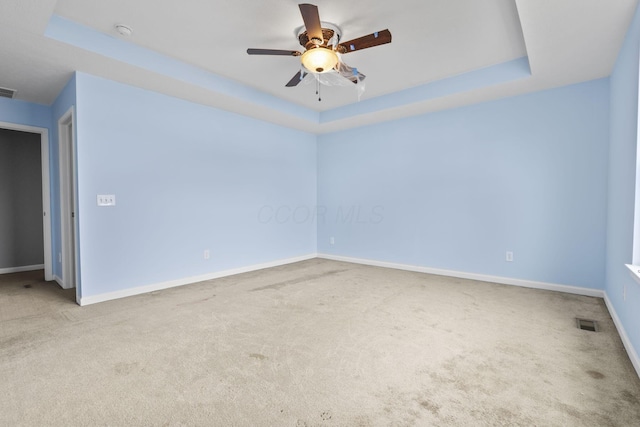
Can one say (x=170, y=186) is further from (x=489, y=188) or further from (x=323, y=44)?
(x=489, y=188)

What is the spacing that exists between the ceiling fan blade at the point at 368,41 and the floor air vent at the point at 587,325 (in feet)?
9.34

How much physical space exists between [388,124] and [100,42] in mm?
3883

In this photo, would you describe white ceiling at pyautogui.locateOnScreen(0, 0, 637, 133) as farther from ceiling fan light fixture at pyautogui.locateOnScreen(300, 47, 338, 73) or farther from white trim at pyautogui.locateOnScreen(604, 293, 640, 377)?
white trim at pyautogui.locateOnScreen(604, 293, 640, 377)

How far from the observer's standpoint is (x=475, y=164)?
4.25 m

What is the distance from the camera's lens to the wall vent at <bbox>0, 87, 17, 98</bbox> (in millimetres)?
3533

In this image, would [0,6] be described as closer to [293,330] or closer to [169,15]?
[169,15]

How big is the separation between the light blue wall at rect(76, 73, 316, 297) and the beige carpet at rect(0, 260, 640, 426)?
582mm

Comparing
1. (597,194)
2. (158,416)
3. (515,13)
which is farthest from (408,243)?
(158,416)

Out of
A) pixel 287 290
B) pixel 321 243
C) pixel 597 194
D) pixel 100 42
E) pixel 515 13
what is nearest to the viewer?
pixel 515 13

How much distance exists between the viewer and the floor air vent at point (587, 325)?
256 centimetres

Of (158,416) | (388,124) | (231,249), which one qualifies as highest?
(388,124)

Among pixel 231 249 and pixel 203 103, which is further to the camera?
pixel 231 249

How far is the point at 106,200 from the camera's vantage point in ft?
11.1

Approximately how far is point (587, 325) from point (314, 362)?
2.38 meters
